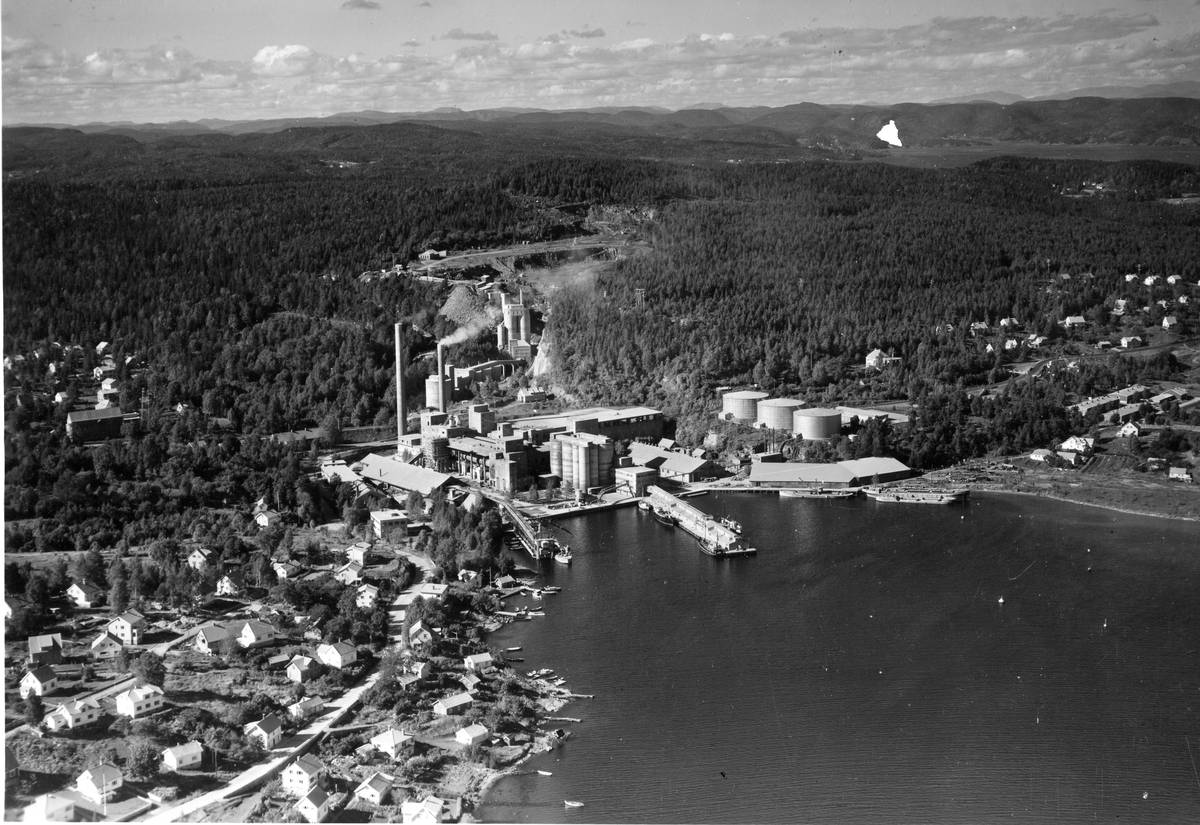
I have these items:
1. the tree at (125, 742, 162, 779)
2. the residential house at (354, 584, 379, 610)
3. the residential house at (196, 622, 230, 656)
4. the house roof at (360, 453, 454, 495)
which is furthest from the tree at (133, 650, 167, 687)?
the house roof at (360, 453, 454, 495)

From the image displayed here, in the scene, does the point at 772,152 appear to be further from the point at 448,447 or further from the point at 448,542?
the point at 448,542

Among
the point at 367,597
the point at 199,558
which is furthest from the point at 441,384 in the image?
the point at 367,597

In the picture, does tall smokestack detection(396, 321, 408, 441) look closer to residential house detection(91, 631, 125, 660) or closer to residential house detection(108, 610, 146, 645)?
residential house detection(108, 610, 146, 645)

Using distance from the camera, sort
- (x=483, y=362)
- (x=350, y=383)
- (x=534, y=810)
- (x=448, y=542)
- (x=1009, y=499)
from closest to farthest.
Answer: (x=534, y=810), (x=448, y=542), (x=1009, y=499), (x=350, y=383), (x=483, y=362)

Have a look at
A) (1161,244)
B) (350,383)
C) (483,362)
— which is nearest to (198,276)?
(350,383)

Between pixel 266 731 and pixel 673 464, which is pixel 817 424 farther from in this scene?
pixel 266 731

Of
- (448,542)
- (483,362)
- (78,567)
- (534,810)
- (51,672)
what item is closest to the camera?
(534,810)
